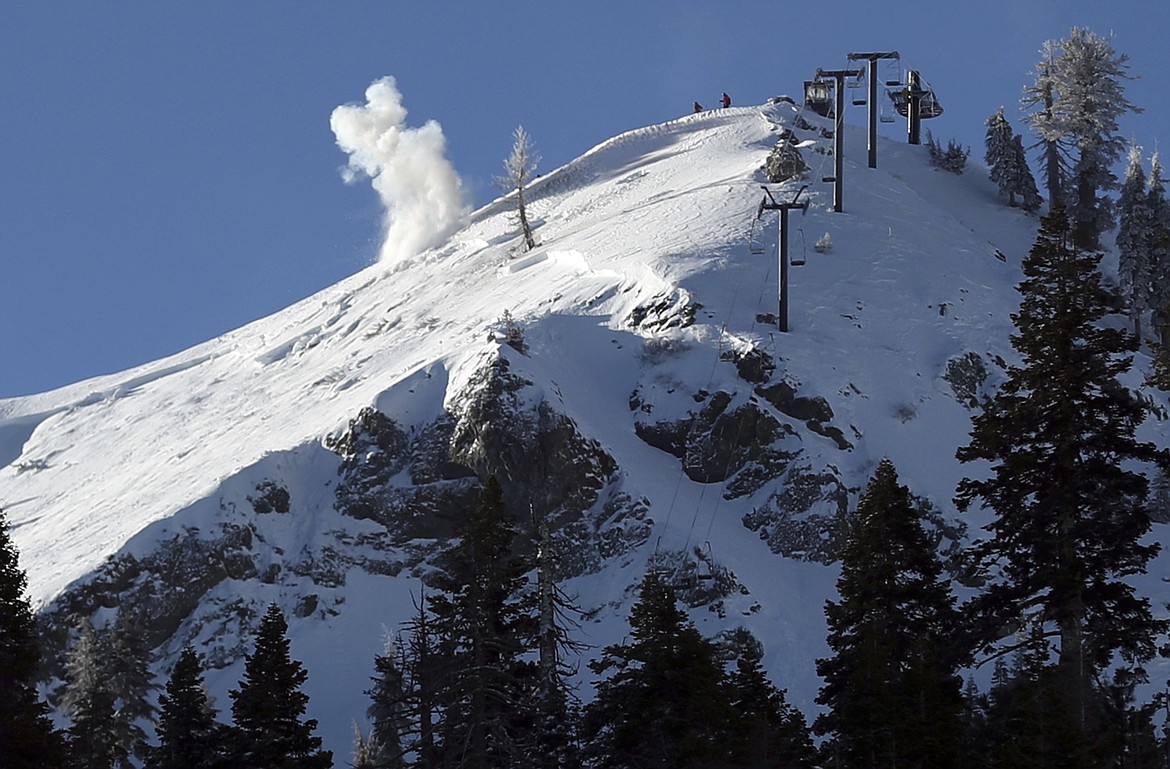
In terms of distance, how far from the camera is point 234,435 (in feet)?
203

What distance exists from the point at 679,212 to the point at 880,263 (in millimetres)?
12296

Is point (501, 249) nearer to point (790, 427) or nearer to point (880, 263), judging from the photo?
point (880, 263)

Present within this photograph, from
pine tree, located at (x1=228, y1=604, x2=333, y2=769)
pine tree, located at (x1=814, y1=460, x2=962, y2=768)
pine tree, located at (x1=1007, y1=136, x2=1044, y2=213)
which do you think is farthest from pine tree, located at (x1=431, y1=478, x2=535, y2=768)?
pine tree, located at (x1=1007, y1=136, x2=1044, y2=213)

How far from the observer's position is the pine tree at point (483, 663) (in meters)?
20.0

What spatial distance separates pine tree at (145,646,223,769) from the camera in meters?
28.8

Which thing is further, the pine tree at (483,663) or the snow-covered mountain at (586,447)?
the snow-covered mountain at (586,447)

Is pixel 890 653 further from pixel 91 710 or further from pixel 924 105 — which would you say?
pixel 924 105

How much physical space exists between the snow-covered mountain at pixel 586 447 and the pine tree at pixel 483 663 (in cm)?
1786

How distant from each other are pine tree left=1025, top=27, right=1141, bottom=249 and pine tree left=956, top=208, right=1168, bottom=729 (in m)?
56.0

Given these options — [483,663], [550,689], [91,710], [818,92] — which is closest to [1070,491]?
[550,689]

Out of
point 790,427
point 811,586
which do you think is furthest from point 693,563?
point 790,427

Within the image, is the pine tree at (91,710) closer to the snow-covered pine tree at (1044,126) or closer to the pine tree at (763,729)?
the pine tree at (763,729)

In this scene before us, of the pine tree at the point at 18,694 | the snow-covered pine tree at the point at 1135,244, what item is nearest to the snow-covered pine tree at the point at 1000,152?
the snow-covered pine tree at the point at 1135,244

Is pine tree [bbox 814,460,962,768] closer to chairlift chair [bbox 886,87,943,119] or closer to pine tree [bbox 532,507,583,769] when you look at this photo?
pine tree [bbox 532,507,583,769]
